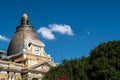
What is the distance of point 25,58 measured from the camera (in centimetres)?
7194

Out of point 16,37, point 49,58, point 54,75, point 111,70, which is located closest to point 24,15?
point 16,37

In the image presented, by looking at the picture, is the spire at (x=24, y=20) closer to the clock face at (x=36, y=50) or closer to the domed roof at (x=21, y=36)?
the domed roof at (x=21, y=36)

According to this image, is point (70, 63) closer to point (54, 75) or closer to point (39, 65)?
point (54, 75)

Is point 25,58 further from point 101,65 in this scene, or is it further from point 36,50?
point 101,65

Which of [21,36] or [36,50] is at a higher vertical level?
[21,36]

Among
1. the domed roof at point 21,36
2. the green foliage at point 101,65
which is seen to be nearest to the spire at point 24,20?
the domed roof at point 21,36

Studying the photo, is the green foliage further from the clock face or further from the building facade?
the clock face

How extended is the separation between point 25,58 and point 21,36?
29.3 ft

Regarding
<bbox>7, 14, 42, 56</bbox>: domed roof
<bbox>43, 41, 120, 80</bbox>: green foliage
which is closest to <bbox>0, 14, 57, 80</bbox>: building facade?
<bbox>7, 14, 42, 56</bbox>: domed roof

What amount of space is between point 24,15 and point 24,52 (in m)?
13.3

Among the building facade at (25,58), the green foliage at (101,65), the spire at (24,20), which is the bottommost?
the green foliage at (101,65)

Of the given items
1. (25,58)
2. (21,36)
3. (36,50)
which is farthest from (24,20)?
(25,58)

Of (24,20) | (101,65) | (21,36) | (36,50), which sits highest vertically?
(24,20)

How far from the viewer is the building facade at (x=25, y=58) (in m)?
67.8
